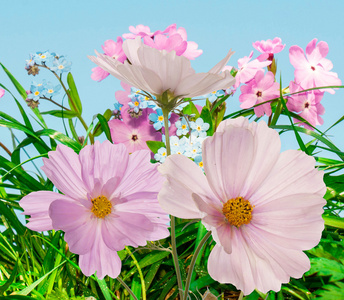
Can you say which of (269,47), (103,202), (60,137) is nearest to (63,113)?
(60,137)

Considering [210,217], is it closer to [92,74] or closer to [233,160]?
[233,160]

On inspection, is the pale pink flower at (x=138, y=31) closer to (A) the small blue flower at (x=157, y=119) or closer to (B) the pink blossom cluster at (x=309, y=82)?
(A) the small blue flower at (x=157, y=119)

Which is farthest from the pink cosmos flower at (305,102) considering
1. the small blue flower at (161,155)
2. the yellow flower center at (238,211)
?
the yellow flower center at (238,211)

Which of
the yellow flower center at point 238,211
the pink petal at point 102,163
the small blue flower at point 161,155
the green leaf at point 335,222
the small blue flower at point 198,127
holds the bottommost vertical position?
the green leaf at point 335,222

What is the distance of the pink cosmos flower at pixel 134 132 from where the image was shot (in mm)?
1429

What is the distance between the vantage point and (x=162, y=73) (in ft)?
1.80

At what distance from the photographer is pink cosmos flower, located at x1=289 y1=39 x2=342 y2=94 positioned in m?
1.52

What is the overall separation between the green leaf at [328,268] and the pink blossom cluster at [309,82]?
62 cm

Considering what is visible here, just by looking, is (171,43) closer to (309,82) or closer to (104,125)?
(104,125)

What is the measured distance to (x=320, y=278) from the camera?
106cm

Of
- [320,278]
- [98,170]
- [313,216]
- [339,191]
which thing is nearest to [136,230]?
[98,170]

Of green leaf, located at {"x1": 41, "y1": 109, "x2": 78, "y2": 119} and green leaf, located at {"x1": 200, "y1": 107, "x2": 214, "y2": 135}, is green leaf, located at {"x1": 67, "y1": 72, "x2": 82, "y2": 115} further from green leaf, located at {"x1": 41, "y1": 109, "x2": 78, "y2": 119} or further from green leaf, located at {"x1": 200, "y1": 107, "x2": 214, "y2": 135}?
green leaf, located at {"x1": 200, "y1": 107, "x2": 214, "y2": 135}

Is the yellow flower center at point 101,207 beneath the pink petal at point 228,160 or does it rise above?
beneath

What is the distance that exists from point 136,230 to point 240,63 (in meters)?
1.16
